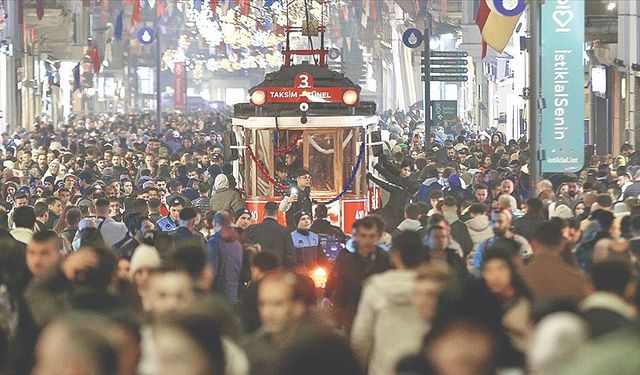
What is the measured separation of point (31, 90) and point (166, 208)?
4698 centimetres

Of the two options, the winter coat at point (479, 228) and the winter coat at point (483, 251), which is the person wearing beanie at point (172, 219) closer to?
the winter coat at point (479, 228)

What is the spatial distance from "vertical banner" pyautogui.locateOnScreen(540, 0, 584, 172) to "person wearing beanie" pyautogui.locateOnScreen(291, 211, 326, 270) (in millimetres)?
6593

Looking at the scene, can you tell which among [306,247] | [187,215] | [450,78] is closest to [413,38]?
[450,78]

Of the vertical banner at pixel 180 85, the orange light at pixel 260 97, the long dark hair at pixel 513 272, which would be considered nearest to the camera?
the long dark hair at pixel 513 272

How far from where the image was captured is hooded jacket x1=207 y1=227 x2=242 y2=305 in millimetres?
14969

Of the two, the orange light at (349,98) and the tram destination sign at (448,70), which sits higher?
the tram destination sign at (448,70)

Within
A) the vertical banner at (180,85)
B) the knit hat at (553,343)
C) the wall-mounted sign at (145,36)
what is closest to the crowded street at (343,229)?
the knit hat at (553,343)

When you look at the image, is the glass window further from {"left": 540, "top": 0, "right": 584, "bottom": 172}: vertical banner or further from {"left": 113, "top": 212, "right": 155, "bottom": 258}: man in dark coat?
{"left": 113, "top": 212, "right": 155, "bottom": 258}: man in dark coat

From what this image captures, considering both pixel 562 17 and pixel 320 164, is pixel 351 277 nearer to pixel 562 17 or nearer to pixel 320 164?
pixel 562 17

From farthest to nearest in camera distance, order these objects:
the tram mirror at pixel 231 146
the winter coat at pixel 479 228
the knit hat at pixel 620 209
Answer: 1. the tram mirror at pixel 231 146
2. the knit hat at pixel 620 209
3. the winter coat at pixel 479 228

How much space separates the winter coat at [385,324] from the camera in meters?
9.50

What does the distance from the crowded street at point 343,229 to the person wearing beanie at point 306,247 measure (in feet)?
0.08

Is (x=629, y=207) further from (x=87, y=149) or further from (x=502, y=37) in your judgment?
(x=87, y=149)

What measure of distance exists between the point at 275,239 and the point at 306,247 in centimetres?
30
